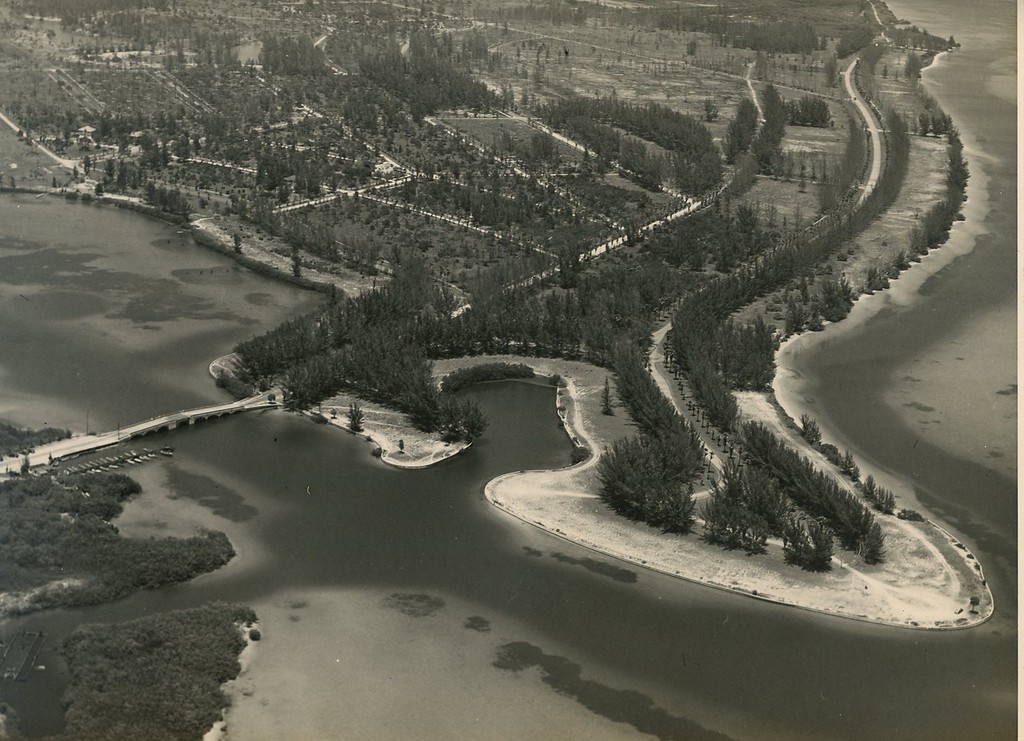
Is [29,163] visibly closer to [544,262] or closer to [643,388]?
[544,262]

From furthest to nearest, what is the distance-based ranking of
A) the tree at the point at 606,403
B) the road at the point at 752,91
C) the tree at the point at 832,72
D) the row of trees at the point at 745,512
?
1. the tree at the point at 832,72
2. the road at the point at 752,91
3. the tree at the point at 606,403
4. the row of trees at the point at 745,512

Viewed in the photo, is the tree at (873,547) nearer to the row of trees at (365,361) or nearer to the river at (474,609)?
the river at (474,609)

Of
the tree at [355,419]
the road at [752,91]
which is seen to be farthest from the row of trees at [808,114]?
the tree at [355,419]

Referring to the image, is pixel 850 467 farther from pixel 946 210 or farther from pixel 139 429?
pixel 946 210

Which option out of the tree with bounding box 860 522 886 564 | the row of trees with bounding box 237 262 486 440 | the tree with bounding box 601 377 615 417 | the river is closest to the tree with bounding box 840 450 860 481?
the river

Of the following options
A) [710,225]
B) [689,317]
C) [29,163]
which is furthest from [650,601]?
[29,163]
